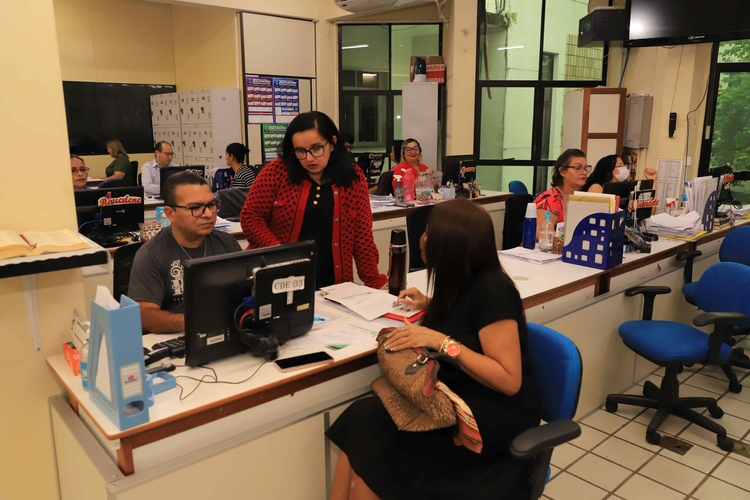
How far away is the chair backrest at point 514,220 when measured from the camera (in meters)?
4.32

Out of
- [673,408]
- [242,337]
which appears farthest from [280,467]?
[673,408]

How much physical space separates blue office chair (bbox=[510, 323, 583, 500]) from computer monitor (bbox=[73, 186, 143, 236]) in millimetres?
2790

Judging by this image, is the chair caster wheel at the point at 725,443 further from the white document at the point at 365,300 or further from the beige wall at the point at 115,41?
the beige wall at the point at 115,41

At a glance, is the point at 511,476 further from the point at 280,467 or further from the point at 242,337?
the point at 242,337

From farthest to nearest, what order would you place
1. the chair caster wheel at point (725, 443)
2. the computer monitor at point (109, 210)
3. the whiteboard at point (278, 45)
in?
the whiteboard at point (278, 45) < the computer monitor at point (109, 210) < the chair caster wheel at point (725, 443)

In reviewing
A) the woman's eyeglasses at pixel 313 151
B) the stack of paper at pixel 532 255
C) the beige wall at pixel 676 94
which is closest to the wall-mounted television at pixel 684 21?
the beige wall at pixel 676 94

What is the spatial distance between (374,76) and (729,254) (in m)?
5.63

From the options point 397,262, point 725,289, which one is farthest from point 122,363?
point 725,289

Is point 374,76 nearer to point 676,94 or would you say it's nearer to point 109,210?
point 676,94

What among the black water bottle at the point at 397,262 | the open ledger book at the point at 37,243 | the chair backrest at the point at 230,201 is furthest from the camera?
the chair backrest at the point at 230,201

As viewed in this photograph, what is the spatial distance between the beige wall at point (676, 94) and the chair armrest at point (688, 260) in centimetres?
292

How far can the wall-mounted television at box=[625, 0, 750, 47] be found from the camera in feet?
16.7

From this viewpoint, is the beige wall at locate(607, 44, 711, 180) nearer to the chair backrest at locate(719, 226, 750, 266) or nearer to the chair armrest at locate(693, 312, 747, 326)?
the chair backrest at locate(719, 226, 750, 266)

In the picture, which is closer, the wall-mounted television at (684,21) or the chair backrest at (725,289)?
the chair backrest at (725,289)
